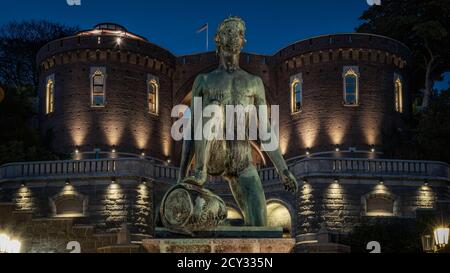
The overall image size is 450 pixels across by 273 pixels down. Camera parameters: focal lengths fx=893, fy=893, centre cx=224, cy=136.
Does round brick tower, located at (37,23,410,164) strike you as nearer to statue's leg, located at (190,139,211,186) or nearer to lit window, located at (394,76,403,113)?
lit window, located at (394,76,403,113)

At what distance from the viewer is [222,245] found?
10.1 m

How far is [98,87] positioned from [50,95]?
3.32 meters

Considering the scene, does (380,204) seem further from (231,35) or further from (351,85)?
(231,35)

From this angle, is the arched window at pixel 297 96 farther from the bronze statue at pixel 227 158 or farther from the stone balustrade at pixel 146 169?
the bronze statue at pixel 227 158

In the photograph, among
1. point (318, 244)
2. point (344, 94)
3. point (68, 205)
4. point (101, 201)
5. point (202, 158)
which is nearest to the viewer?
point (202, 158)

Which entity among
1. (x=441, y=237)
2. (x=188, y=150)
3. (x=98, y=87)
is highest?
(x=98, y=87)

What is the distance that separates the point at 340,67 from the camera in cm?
5025

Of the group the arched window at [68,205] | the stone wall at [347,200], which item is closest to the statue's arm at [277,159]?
the stone wall at [347,200]

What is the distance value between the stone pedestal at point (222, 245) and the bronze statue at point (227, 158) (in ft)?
0.75

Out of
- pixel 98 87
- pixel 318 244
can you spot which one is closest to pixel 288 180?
pixel 318 244

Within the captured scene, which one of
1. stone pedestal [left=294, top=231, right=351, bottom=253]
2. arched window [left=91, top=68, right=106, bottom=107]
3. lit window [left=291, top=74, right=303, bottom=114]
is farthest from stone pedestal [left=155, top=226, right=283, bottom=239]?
lit window [left=291, top=74, right=303, bottom=114]

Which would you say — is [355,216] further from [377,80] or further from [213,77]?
[213,77]
